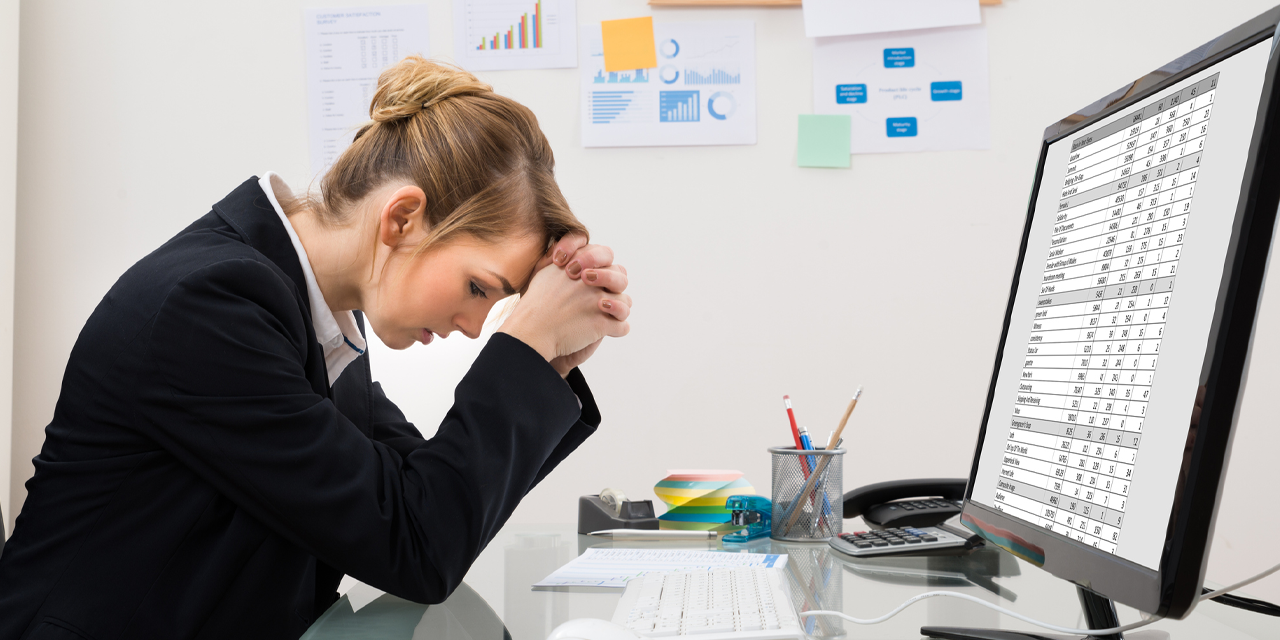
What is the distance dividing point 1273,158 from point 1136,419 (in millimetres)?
136

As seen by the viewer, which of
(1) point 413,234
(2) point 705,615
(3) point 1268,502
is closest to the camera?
(2) point 705,615

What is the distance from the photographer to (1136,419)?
1.39 feet

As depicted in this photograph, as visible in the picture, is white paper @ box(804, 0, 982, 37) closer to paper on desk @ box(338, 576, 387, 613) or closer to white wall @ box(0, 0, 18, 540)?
paper on desk @ box(338, 576, 387, 613)

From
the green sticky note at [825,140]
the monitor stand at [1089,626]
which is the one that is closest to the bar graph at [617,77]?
the green sticky note at [825,140]

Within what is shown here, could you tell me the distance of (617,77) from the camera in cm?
161

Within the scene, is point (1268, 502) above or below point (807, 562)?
below

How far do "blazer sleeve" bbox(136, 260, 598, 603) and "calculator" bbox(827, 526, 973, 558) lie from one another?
39cm

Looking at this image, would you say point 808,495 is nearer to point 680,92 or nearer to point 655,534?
point 655,534

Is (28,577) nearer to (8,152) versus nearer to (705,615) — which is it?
(705,615)

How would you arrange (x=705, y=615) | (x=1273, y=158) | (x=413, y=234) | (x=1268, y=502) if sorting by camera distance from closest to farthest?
1. (x=1273, y=158)
2. (x=705, y=615)
3. (x=413, y=234)
4. (x=1268, y=502)

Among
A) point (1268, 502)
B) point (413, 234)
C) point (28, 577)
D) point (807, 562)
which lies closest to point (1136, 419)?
point (807, 562)

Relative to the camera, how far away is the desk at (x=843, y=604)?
572 millimetres

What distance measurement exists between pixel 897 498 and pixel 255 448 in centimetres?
78

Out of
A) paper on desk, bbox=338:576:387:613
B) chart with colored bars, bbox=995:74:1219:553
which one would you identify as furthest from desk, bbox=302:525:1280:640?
chart with colored bars, bbox=995:74:1219:553
